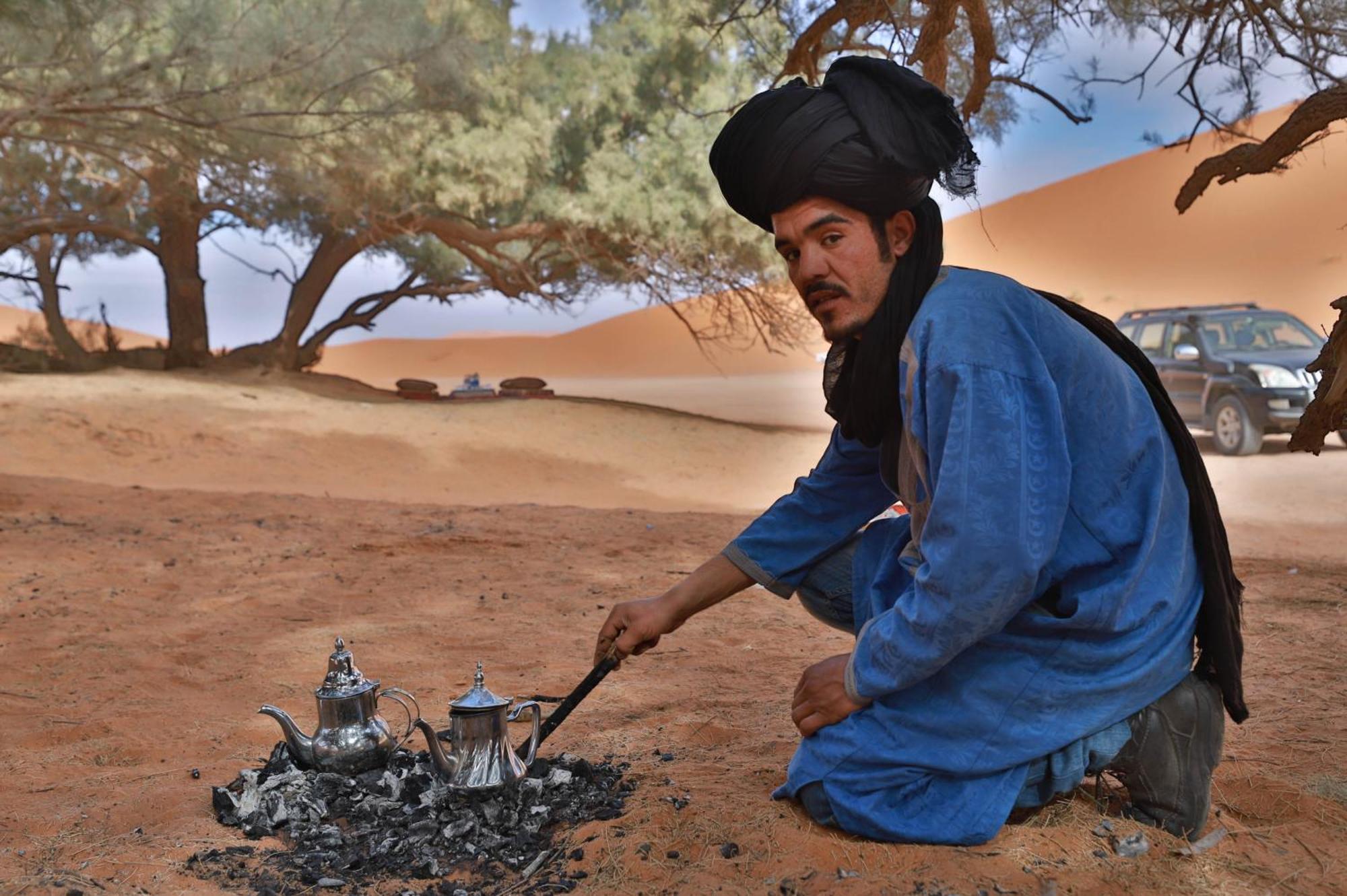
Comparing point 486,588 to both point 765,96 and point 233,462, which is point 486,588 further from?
point 233,462

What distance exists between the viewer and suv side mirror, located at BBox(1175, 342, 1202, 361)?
1168 centimetres

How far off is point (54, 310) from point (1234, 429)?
1649 cm

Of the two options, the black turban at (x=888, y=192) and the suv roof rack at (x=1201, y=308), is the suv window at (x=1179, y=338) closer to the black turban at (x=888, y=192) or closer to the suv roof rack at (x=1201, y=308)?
the suv roof rack at (x=1201, y=308)

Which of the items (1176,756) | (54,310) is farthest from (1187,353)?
(54,310)

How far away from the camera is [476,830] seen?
7.10 feet

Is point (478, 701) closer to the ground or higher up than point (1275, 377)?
closer to the ground

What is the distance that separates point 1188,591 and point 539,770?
1422 millimetres

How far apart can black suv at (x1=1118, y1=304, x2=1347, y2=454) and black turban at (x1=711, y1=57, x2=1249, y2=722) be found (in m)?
10.2

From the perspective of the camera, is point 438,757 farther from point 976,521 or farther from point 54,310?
point 54,310

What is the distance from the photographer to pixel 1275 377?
11.1 m

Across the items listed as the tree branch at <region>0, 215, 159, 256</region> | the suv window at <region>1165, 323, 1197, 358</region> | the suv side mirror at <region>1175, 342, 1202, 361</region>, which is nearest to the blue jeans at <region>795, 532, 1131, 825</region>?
the suv side mirror at <region>1175, 342, 1202, 361</region>

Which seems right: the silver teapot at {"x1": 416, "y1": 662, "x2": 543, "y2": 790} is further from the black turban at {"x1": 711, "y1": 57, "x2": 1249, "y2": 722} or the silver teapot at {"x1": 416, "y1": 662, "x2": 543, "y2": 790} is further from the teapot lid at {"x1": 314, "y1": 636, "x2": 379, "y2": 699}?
the black turban at {"x1": 711, "y1": 57, "x2": 1249, "y2": 722}

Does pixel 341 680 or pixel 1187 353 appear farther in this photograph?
pixel 1187 353

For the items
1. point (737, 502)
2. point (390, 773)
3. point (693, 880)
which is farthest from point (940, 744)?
point (737, 502)
